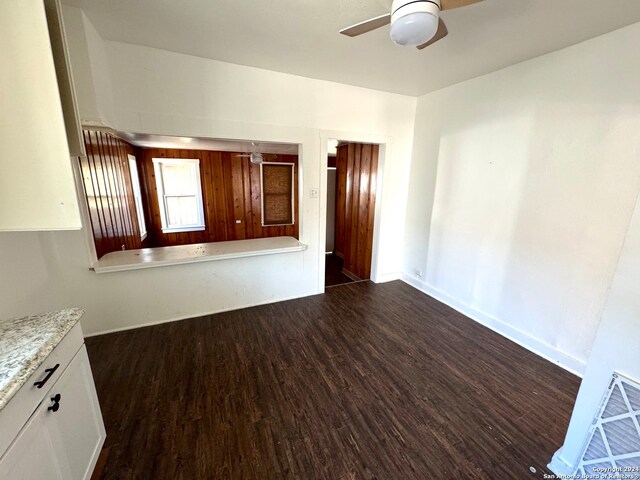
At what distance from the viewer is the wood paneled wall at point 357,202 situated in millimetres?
3855

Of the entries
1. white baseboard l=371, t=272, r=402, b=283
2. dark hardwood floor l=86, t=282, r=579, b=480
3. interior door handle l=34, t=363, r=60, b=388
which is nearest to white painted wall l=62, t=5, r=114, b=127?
interior door handle l=34, t=363, r=60, b=388

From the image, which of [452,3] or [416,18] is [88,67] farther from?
[452,3]

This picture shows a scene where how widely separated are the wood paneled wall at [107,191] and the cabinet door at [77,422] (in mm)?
1623

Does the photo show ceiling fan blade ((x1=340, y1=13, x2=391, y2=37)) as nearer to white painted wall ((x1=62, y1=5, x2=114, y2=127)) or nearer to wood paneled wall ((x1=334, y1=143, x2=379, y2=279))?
white painted wall ((x1=62, y1=5, x2=114, y2=127))

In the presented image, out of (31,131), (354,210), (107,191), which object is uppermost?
(31,131)

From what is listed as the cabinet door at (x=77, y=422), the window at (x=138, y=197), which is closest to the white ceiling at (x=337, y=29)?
the cabinet door at (x=77, y=422)

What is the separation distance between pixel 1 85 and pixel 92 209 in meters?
1.70

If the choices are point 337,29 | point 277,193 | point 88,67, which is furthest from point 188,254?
point 277,193

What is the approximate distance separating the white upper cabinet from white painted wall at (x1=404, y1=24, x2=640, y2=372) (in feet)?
10.4

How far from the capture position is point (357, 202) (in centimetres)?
424

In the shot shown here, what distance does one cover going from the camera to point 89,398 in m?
1.29

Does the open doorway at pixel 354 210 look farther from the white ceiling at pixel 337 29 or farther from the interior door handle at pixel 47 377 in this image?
the interior door handle at pixel 47 377

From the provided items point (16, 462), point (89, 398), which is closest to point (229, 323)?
point (89, 398)

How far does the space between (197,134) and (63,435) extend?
2.36 meters
